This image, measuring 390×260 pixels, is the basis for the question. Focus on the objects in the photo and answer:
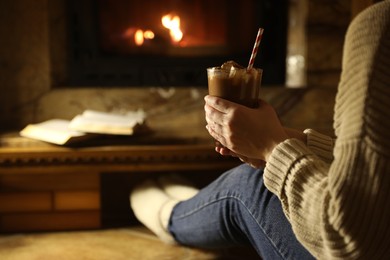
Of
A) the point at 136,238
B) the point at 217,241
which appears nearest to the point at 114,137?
the point at 136,238

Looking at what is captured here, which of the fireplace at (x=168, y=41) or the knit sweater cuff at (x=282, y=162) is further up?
the fireplace at (x=168, y=41)

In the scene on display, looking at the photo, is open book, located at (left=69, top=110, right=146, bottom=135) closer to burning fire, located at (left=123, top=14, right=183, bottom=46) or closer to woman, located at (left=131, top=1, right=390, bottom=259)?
burning fire, located at (left=123, top=14, right=183, bottom=46)

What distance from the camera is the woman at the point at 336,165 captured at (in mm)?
737

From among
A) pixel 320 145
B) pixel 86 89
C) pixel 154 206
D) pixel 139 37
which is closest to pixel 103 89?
pixel 86 89

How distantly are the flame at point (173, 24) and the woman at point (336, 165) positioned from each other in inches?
48.1

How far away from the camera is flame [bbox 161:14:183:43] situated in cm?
225

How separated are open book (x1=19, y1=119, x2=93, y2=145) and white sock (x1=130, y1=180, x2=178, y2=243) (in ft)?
0.87

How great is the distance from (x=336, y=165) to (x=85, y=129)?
3.72 feet

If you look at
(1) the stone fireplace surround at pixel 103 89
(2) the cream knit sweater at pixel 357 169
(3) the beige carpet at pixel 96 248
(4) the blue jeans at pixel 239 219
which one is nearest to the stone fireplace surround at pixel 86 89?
(1) the stone fireplace surround at pixel 103 89

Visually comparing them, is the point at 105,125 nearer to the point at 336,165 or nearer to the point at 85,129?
the point at 85,129

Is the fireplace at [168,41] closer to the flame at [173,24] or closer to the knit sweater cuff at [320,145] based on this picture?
the flame at [173,24]

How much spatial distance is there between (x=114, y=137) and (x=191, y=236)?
21.6 inches

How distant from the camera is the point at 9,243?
1724mm

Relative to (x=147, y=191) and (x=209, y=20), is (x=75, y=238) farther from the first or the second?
(x=209, y=20)
